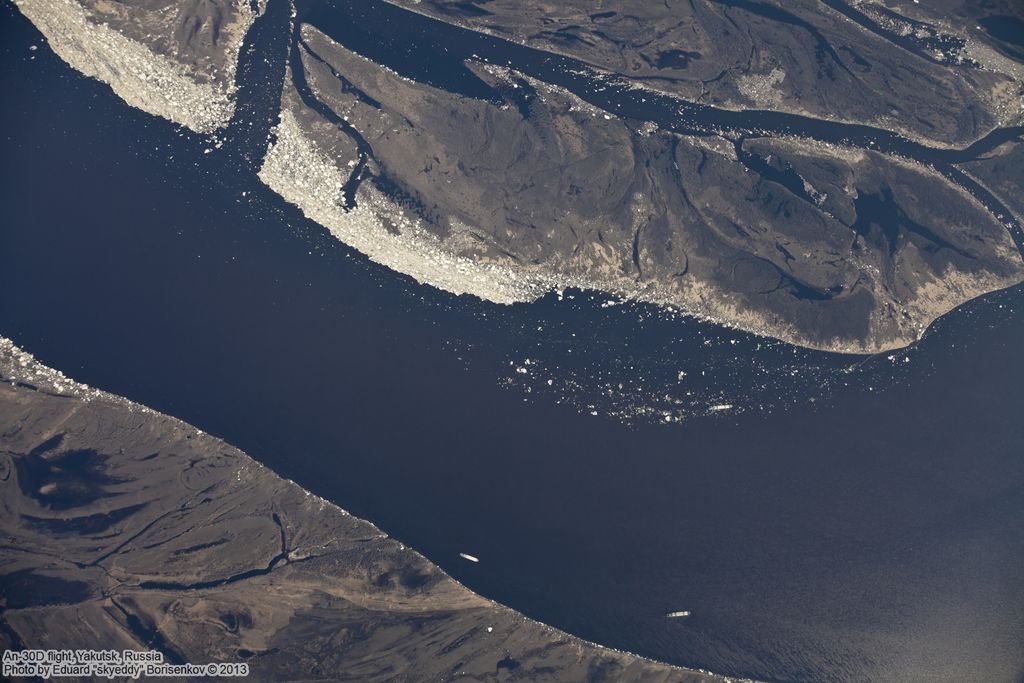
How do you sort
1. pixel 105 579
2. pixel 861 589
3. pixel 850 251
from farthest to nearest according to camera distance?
pixel 850 251 → pixel 861 589 → pixel 105 579

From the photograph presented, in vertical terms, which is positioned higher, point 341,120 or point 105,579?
point 341,120

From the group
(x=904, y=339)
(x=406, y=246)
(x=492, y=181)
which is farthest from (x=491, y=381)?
(x=904, y=339)

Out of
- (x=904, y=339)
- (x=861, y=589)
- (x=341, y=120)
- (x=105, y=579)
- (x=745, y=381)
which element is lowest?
(x=105, y=579)

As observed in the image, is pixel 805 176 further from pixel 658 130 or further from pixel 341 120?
pixel 341 120

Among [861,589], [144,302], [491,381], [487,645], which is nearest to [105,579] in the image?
[144,302]

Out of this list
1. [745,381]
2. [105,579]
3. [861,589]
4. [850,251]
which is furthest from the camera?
[850,251]

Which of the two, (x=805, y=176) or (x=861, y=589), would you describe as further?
(x=805, y=176)

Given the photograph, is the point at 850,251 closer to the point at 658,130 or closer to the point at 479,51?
the point at 658,130
